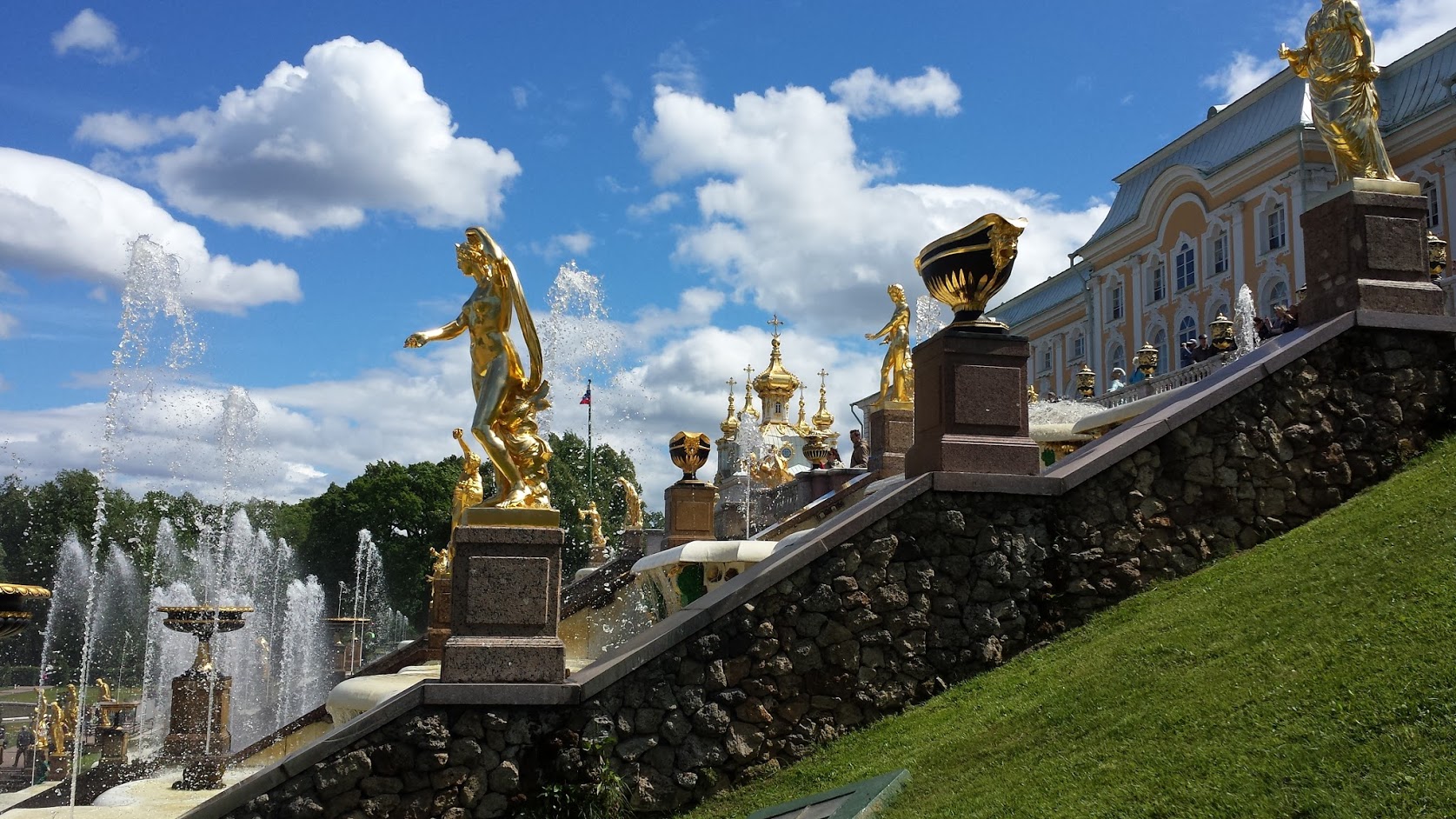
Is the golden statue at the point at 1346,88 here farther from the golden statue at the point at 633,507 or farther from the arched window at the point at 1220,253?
A: the arched window at the point at 1220,253

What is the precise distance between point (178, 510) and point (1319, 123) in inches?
2339

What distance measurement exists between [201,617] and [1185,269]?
35619mm

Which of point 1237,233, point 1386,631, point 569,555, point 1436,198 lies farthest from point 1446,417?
point 569,555

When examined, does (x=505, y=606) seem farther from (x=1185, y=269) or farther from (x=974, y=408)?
(x=1185, y=269)

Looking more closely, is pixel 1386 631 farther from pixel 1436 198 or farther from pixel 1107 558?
pixel 1436 198

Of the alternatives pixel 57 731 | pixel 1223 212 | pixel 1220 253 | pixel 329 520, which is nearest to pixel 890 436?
pixel 57 731

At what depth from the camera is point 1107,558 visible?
359 inches

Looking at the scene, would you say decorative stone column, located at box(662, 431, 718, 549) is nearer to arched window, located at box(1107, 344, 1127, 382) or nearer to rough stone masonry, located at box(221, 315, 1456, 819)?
rough stone masonry, located at box(221, 315, 1456, 819)

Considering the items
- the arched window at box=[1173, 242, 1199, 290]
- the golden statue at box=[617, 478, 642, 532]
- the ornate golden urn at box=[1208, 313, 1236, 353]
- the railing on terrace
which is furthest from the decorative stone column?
the arched window at box=[1173, 242, 1199, 290]

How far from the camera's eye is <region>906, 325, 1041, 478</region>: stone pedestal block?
927 cm

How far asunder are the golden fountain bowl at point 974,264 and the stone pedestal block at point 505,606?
3689mm

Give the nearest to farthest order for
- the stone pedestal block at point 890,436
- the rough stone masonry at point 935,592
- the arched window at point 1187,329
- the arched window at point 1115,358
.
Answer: the rough stone masonry at point 935,592 < the stone pedestal block at point 890,436 < the arched window at point 1187,329 < the arched window at point 1115,358

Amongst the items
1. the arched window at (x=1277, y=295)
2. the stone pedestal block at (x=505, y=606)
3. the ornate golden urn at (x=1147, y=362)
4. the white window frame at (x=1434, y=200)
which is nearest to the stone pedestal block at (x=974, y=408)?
the stone pedestal block at (x=505, y=606)

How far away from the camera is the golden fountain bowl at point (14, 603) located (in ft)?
34.5
